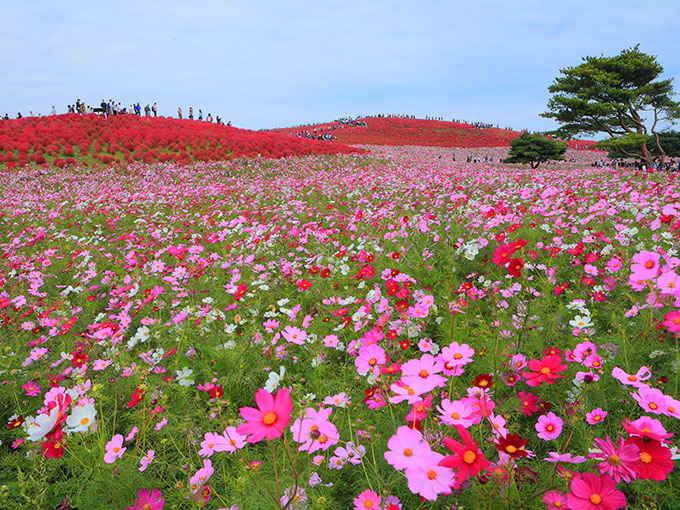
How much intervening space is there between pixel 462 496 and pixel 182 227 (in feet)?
19.4

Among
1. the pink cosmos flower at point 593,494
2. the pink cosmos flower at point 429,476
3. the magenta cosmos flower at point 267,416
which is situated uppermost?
the magenta cosmos flower at point 267,416

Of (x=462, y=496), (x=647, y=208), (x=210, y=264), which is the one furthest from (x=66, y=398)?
(x=647, y=208)

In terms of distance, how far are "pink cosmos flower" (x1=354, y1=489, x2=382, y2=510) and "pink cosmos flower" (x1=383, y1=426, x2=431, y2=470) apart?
0.61 ft

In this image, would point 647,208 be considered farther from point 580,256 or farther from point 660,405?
point 660,405

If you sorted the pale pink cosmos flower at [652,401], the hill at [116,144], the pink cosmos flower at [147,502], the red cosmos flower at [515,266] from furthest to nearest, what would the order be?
1. the hill at [116,144]
2. the red cosmos flower at [515,266]
3. the pink cosmos flower at [147,502]
4. the pale pink cosmos flower at [652,401]

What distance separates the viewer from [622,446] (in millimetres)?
792

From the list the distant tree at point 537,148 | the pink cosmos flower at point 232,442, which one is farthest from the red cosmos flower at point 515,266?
the distant tree at point 537,148

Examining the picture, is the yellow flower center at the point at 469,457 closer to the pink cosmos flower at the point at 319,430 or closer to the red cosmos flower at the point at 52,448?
the pink cosmos flower at the point at 319,430

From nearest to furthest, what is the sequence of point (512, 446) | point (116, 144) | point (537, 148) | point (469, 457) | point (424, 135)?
1. point (469, 457)
2. point (512, 446)
3. point (116, 144)
4. point (537, 148)
5. point (424, 135)

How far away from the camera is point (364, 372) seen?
1.10 m

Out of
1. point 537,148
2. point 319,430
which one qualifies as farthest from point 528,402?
point 537,148

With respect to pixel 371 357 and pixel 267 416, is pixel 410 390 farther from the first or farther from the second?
pixel 267 416

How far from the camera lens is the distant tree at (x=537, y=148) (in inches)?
834

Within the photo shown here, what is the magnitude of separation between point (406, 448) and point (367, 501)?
264mm
